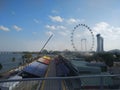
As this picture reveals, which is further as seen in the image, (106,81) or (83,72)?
(83,72)

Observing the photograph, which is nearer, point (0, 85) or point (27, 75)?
point (0, 85)

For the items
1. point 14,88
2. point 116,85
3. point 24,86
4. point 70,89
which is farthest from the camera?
point 116,85

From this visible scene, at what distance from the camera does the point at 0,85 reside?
22.6 ft

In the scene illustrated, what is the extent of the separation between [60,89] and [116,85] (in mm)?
2675

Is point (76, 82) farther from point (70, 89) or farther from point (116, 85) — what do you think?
point (116, 85)

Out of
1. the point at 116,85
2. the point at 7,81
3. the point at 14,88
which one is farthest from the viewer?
the point at 116,85

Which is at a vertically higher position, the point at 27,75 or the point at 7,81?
the point at 7,81

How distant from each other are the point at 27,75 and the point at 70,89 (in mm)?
37317

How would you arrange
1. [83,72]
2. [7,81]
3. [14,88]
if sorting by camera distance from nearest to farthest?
[7,81]
[14,88]
[83,72]

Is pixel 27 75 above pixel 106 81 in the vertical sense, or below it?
below

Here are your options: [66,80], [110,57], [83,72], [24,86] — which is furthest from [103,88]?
[110,57]

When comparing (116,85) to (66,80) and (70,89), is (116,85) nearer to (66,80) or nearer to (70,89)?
(70,89)

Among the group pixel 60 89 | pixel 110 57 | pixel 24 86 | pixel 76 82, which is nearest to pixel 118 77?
pixel 76 82

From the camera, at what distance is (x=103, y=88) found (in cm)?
768
